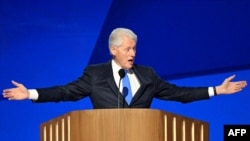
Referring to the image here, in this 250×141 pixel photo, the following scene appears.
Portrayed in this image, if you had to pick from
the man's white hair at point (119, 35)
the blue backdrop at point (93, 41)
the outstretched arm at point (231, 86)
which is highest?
the blue backdrop at point (93, 41)

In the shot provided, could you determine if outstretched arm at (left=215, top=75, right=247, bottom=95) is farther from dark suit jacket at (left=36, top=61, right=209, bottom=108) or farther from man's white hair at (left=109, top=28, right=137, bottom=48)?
man's white hair at (left=109, top=28, right=137, bottom=48)

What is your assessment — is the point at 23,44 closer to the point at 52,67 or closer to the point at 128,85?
the point at 52,67

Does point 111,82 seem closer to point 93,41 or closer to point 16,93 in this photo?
point 16,93

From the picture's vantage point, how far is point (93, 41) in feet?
11.6

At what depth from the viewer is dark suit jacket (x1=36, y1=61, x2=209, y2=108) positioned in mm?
2357

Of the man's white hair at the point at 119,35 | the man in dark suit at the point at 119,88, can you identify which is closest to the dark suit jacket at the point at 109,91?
the man in dark suit at the point at 119,88

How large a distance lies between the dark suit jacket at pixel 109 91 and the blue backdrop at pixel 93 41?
93 centimetres

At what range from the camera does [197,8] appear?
3541 mm

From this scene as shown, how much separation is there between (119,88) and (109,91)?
5 centimetres

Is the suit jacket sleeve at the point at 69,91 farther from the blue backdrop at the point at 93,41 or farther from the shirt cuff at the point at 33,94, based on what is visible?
the blue backdrop at the point at 93,41

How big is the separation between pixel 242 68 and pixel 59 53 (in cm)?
110

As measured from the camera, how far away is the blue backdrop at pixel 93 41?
11.5 ft

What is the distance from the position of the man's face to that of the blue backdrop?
1.06 metres

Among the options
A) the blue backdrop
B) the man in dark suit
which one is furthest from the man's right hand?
the blue backdrop
